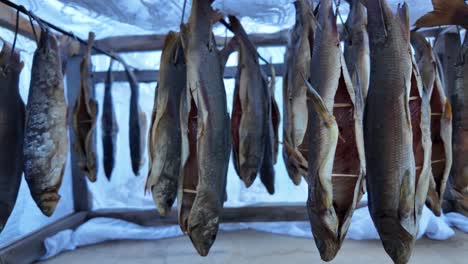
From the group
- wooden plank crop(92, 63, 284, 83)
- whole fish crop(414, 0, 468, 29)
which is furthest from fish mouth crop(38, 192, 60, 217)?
whole fish crop(414, 0, 468, 29)

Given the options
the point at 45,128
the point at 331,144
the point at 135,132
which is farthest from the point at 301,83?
the point at 135,132

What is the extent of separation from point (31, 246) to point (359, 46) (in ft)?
5.82

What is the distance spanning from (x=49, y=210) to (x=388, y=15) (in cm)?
138

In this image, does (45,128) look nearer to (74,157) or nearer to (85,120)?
(85,120)

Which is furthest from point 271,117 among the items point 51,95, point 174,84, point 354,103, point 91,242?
point 91,242

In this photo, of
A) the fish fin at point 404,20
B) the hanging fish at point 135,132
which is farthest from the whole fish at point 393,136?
the hanging fish at point 135,132

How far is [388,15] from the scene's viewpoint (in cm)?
107

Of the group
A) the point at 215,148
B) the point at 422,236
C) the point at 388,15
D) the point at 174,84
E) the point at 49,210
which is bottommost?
the point at 422,236

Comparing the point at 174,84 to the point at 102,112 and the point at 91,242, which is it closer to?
the point at 102,112

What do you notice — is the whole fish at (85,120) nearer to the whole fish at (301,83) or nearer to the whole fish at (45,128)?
the whole fish at (45,128)

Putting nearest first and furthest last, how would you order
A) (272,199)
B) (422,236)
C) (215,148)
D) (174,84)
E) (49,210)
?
(215,148) < (174,84) < (49,210) < (422,236) < (272,199)

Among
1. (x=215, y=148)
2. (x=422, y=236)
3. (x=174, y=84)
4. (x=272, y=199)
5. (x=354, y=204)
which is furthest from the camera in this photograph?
(x=272, y=199)

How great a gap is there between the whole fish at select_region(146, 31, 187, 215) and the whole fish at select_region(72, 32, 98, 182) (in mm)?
614

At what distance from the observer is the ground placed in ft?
5.96
